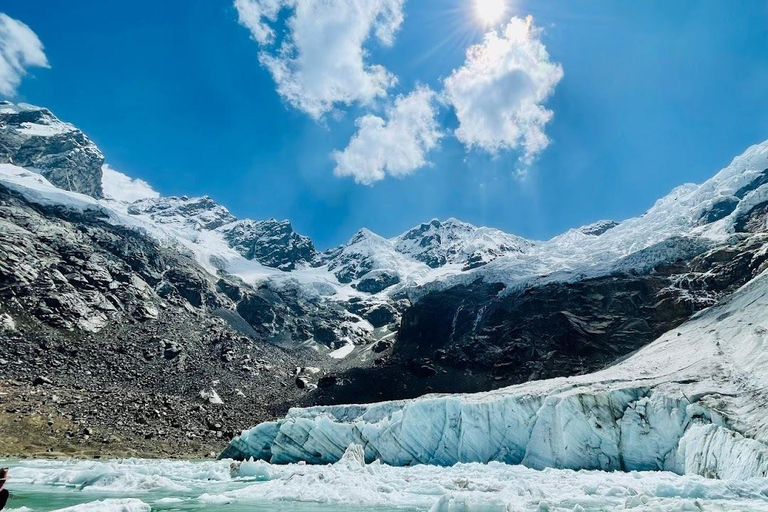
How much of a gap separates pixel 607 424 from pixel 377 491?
20681mm

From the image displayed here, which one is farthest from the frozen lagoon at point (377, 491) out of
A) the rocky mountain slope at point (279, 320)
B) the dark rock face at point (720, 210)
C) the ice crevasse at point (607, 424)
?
the dark rock face at point (720, 210)

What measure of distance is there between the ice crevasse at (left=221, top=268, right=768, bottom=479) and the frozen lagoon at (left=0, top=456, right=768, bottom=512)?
3811mm

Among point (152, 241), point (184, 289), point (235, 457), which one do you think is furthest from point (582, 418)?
point (152, 241)

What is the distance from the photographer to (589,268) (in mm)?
131000

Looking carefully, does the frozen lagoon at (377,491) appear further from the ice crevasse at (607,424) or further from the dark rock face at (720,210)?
the dark rock face at (720,210)

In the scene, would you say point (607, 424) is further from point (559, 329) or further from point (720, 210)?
point (720, 210)

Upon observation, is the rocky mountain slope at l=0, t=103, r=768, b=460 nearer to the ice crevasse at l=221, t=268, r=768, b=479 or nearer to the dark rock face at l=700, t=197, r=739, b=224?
the dark rock face at l=700, t=197, r=739, b=224

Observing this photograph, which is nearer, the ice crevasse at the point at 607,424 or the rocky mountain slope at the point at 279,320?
the ice crevasse at the point at 607,424

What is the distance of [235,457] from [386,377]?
196 feet

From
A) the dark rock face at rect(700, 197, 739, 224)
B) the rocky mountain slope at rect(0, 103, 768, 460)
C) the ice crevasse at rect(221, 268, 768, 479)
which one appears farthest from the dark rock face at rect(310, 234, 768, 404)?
the ice crevasse at rect(221, 268, 768, 479)

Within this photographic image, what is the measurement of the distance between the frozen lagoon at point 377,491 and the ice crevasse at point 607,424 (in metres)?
3.81

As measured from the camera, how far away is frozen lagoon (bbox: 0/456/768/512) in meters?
19.7

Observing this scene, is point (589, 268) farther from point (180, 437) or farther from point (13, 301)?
point (13, 301)

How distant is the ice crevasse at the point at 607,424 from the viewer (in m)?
31.2
